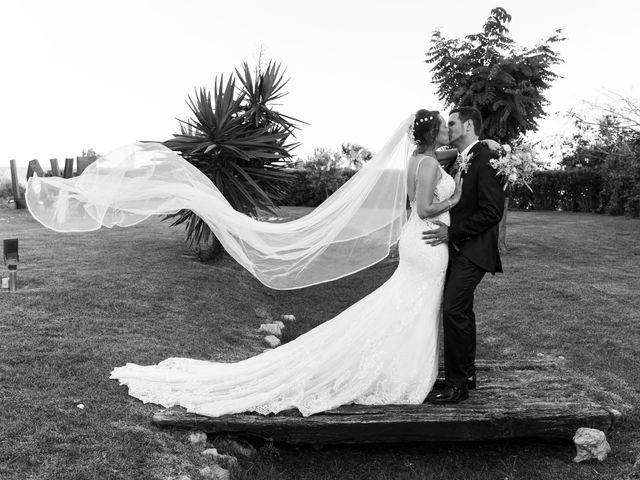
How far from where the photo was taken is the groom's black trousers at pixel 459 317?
18.0 ft

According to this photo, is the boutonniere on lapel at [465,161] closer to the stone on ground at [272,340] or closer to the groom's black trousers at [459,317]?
the groom's black trousers at [459,317]

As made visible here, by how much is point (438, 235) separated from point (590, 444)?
7.04ft

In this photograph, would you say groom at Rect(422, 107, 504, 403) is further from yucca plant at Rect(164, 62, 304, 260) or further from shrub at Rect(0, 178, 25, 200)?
shrub at Rect(0, 178, 25, 200)

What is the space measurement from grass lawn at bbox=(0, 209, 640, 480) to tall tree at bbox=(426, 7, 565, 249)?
340cm

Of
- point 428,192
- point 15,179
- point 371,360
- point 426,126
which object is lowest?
point 371,360

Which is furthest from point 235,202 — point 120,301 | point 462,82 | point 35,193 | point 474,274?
point 474,274

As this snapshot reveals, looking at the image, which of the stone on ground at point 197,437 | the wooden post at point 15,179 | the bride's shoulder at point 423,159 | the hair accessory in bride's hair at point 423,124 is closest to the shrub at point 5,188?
the wooden post at point 15,179

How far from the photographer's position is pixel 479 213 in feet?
17.7

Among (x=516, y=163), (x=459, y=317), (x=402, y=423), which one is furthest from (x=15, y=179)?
(x=516, y=163)

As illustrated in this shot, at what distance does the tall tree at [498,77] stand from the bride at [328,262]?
9.43 meters

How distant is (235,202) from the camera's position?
40.8ft

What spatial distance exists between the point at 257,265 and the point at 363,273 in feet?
30.4

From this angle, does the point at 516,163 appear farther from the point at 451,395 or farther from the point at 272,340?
the point at 272,340

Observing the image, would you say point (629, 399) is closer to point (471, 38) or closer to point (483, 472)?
point (483, 472)
